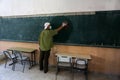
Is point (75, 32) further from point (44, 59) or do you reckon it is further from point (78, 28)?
point (44, 59)

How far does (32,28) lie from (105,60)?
8.93 feet

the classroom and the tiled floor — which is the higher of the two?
the classroom

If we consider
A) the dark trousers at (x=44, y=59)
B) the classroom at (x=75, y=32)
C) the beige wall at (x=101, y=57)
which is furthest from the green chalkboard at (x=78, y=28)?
the dark trousers at (x=44, y=59)

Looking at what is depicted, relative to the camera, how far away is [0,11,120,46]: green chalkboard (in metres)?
4.11

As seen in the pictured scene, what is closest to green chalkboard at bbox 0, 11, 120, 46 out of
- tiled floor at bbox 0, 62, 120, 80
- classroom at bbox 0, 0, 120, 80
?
classroom at bbox 0, 0, 120, 80

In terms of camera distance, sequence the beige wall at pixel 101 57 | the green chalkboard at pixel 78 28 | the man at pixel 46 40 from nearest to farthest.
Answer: the green chalkboard at pixel 78 28
the beige wall at pixel 101 57
the man at pixel 46 40

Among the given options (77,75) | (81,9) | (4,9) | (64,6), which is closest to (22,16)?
(4,9)

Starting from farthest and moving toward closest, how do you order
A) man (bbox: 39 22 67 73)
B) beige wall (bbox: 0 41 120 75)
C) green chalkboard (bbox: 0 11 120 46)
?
1. man (bbox: 39 22 67 73)
2. beige wall (bbox: 0 41 120 75)
3. green chalkboard (bbox: 0 11 120 46)

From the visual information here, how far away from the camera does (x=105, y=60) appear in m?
4.31

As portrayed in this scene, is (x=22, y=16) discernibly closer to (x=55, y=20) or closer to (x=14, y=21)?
(x=14, y=21)

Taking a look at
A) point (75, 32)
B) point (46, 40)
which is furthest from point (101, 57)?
point (46, 40)

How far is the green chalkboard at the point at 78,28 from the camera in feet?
13.5

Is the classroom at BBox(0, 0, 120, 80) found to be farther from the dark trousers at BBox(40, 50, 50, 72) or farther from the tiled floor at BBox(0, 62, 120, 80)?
the dark trousers at BBox(40, 50, 50, 72)

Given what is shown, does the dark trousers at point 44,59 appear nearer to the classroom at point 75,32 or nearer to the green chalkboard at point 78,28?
the classroom at point 75,32
